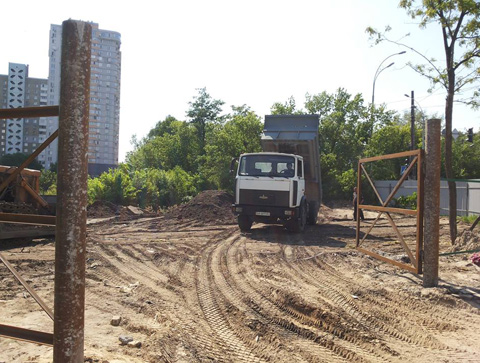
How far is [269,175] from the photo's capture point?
44.3 ft

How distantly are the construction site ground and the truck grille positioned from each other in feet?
8.99

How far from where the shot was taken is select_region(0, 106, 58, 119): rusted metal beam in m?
2.98

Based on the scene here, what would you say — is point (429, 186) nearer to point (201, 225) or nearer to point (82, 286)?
point (82, 286)

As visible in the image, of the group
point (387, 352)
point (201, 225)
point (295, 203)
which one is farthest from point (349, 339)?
point (201, 225)

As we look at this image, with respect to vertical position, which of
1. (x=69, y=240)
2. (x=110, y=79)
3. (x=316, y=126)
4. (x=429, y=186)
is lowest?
(x=69, y=240)

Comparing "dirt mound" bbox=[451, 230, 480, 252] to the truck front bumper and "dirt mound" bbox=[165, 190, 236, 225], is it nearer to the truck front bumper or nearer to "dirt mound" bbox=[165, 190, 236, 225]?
the truck front bumper

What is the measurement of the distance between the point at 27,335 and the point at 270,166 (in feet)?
36.2

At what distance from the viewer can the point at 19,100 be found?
2571 inches

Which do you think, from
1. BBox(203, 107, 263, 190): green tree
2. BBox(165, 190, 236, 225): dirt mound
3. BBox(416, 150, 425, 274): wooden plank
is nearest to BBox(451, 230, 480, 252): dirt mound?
BBox(416, 150, 425, 274): wooden plank

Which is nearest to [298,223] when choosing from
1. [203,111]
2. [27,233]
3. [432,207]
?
[432,207]

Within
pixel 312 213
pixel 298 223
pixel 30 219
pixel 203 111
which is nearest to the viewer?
pixel 30 219

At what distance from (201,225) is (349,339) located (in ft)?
41.9

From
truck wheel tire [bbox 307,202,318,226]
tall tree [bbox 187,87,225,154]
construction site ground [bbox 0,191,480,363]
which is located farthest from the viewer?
tall tree [bbox 187,87,225,154]

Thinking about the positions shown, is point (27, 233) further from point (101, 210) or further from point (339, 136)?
point (339, 136)
